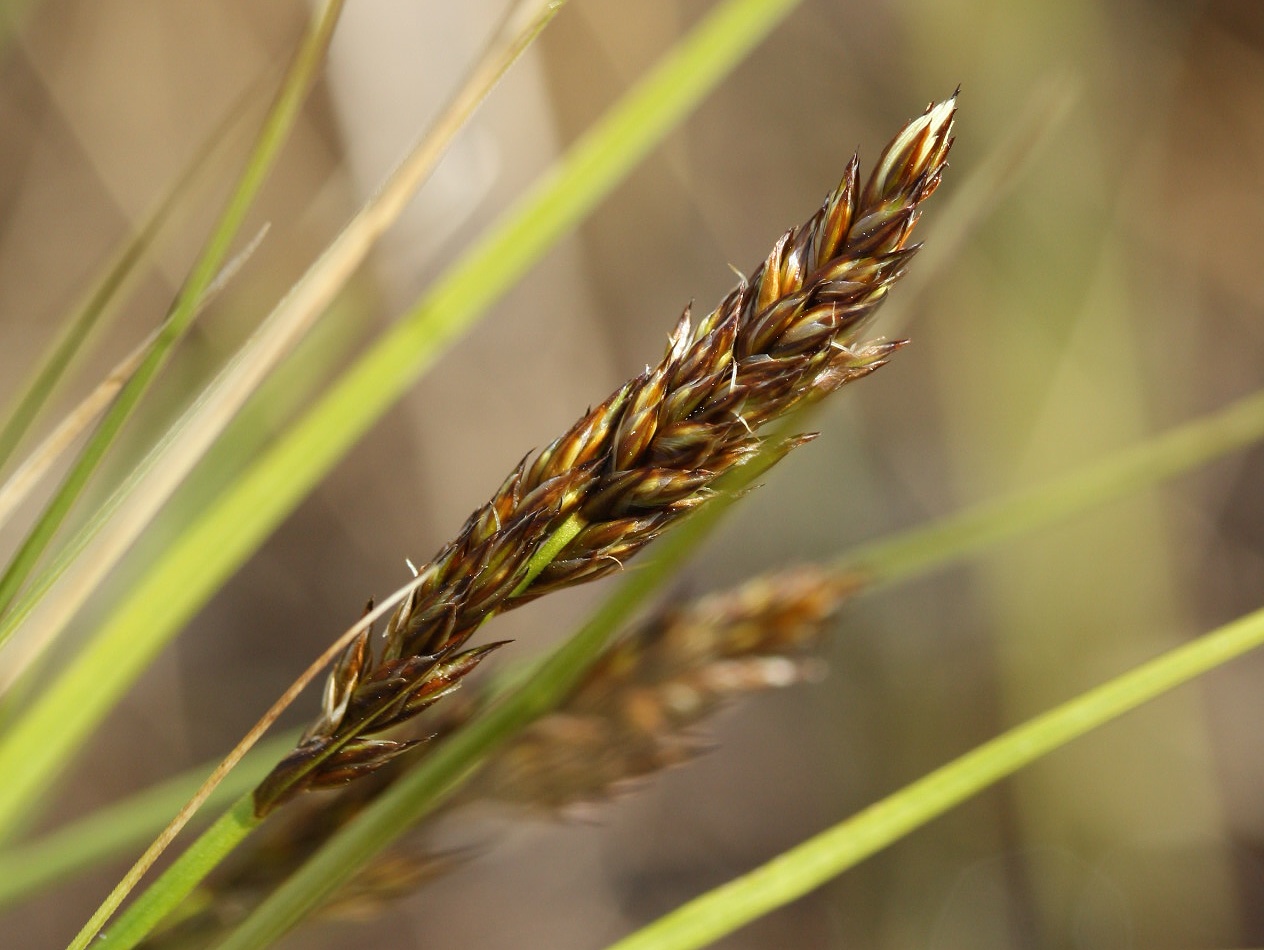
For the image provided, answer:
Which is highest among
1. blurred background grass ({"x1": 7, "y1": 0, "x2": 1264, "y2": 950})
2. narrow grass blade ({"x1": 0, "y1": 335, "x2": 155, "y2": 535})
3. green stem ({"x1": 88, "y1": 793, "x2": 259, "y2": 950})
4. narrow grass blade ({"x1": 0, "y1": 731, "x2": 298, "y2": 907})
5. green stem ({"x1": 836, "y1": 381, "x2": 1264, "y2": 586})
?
blurred background grass ({"x1": 7, "y1": 0, "x2": 1264, "y2": 950})

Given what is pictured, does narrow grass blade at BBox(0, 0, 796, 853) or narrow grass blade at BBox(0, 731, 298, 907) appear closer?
narrow grass blade at BBox(0, 0, 796, 853)

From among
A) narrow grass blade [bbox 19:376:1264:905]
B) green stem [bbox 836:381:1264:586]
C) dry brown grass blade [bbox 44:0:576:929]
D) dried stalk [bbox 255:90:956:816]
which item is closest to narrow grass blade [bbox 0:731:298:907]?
narrow grass blade [bbox 19:376:1264:905]

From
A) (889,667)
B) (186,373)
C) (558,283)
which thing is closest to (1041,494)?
(186,373)

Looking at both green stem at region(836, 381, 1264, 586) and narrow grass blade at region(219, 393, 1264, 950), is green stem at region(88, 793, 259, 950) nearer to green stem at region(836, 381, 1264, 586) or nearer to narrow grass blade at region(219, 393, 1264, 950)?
narrow grass blade at region(219, 393, 1264, 950)

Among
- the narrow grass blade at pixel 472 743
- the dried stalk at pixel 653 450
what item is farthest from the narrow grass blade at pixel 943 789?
the dried stalk at pixel 653 450

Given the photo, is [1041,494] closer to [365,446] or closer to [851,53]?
[365,446]

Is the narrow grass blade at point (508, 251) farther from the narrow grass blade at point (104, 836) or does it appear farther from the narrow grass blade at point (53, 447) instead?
the narrow grass blade at point (104, 836)

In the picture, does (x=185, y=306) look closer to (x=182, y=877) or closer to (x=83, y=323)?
(x=83, y=323)
